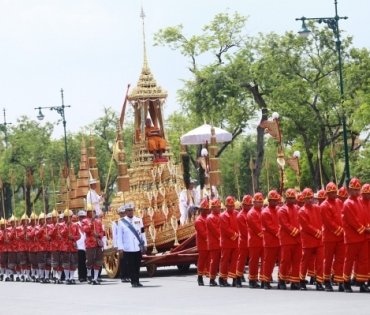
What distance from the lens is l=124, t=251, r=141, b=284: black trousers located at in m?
22.6

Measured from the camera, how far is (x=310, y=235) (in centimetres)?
1912

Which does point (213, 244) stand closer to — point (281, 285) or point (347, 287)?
point (281, 285)

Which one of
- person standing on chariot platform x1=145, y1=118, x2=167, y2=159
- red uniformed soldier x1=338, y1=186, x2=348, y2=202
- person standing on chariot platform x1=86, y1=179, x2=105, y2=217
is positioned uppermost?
person standing on chariot platform x1=145, y1=118, x2=167, y2=159

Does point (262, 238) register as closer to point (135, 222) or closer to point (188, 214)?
point (135, 222)

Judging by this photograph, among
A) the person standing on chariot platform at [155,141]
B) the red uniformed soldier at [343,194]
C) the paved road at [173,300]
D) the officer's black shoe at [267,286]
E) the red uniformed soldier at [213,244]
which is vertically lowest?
the paved road at [173,300]

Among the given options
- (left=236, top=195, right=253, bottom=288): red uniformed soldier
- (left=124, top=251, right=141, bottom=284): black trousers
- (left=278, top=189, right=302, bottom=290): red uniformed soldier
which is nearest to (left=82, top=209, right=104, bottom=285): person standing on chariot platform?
(left=124, top=251, right=141, bottom=284): black trousers

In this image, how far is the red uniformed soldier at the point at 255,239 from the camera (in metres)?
20.5

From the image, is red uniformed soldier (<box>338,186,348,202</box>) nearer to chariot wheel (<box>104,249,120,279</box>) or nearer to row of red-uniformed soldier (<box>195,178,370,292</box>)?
row of red-uniformed soldier (<box>195,178,370,292</box>)

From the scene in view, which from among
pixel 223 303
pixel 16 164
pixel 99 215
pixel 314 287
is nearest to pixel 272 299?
pixel 223 303

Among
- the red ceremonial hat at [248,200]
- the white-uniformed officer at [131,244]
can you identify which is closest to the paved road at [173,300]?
the white-uniformed officer at [131,244]

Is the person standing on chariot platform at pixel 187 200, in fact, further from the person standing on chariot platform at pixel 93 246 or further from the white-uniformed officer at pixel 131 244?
the white-uniformed officer at pixel 131 244

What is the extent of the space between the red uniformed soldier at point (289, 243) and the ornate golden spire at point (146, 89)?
9.67 m

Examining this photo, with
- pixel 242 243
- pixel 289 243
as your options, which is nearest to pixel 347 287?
pixel 289 243

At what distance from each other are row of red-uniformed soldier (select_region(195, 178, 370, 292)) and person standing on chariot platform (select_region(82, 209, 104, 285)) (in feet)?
11.6
